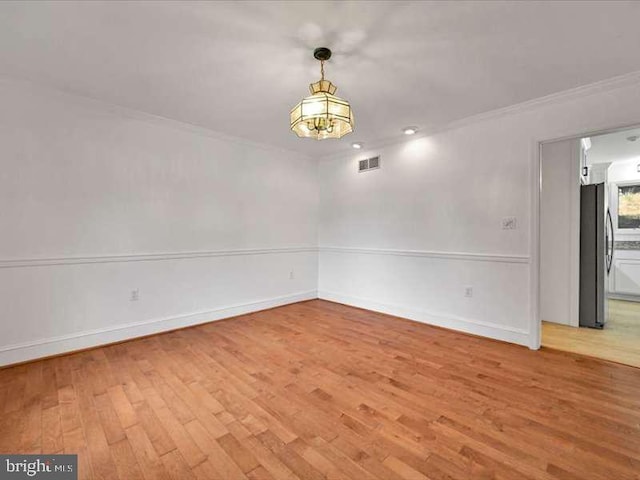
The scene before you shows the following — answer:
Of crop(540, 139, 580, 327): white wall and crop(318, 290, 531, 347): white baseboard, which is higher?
crop(540, 139, 580, 327): white wall

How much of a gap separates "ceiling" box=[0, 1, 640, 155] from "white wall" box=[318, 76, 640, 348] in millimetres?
309

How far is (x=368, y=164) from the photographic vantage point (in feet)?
15.3

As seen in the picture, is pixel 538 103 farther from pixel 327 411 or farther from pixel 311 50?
pixel 327 411

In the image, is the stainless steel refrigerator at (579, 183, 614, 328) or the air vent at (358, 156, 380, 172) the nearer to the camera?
the stainless steel refrigerator at (579, 183, 614, 328)

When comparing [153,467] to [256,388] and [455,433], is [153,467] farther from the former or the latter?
[455,433]

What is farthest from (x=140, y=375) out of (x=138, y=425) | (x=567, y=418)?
(x=567, y=418)

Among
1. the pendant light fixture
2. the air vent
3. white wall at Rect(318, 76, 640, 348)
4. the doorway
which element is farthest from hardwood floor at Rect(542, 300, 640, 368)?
the pendant light fixture

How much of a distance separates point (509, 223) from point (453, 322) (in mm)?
1359

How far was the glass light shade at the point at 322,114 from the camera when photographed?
2043 mm

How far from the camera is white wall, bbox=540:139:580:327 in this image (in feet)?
12.7


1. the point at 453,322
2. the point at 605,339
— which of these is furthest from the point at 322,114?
the point at 605,339

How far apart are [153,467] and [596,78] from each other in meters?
4.34

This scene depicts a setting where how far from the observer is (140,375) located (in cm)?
255

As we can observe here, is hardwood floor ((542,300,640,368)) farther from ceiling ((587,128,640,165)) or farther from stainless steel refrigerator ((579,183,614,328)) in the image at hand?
ceiling ((587,128,640,165))
